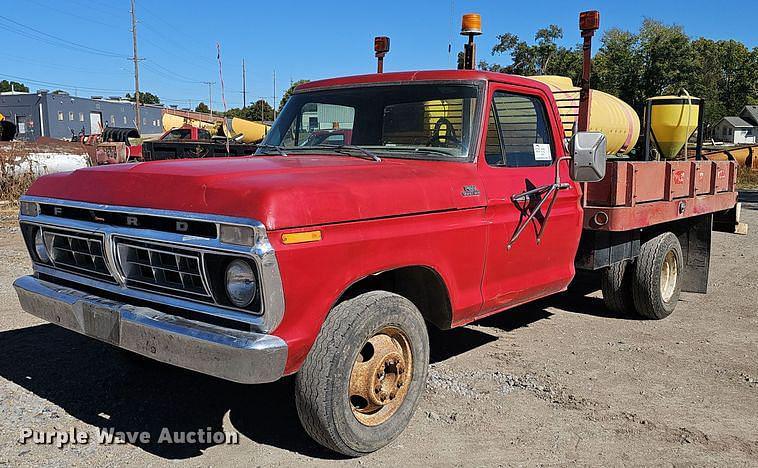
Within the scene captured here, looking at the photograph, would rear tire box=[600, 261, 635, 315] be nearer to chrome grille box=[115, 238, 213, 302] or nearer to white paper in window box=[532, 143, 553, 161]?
white paper in window box=[532, 143, 553, 161]

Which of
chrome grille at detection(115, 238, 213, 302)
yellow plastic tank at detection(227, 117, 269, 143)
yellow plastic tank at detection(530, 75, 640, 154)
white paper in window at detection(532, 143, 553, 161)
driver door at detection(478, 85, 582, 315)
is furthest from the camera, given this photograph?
yellow plastic tank at detection(227, 117, 269, 143)

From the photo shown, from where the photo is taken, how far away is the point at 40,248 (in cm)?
405

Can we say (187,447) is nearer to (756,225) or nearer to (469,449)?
(469,449)

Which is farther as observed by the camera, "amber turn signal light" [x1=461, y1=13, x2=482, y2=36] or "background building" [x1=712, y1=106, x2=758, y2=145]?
"background building" [x1=712, y1=106, x2=758, y2=145]

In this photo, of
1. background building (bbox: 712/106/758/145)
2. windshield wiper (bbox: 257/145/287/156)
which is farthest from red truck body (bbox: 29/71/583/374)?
background building (bbox: 712/106/758/145)

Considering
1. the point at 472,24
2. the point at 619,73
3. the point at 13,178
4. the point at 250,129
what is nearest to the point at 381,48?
the point at 472,24

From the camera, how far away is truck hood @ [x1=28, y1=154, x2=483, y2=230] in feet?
10.1

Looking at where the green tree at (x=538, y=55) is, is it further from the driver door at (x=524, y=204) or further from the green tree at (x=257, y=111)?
the driver door at (x=524, y=204)

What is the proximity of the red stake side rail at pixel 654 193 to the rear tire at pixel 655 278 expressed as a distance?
1.03 ft

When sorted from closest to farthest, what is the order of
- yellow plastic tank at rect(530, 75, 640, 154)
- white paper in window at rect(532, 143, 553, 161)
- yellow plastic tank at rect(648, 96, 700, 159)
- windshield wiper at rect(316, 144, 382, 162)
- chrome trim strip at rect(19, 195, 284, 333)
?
chrome trim strip at rect(19, 195, 284, 333)
windshield wiper at rect(316, 144, 382, 162)
white paper in window at rect(532, 143, 553, 161)
yellow plastic tank at rect(648, 96, 700, 159)
yellow plastic tank at rect(530, 75, 640, 154)

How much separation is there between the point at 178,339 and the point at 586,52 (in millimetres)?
4054

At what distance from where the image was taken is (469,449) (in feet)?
12.3

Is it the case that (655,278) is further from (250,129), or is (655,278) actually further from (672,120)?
(250,129)

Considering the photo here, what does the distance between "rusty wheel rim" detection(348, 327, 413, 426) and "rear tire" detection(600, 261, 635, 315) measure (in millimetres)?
3231
